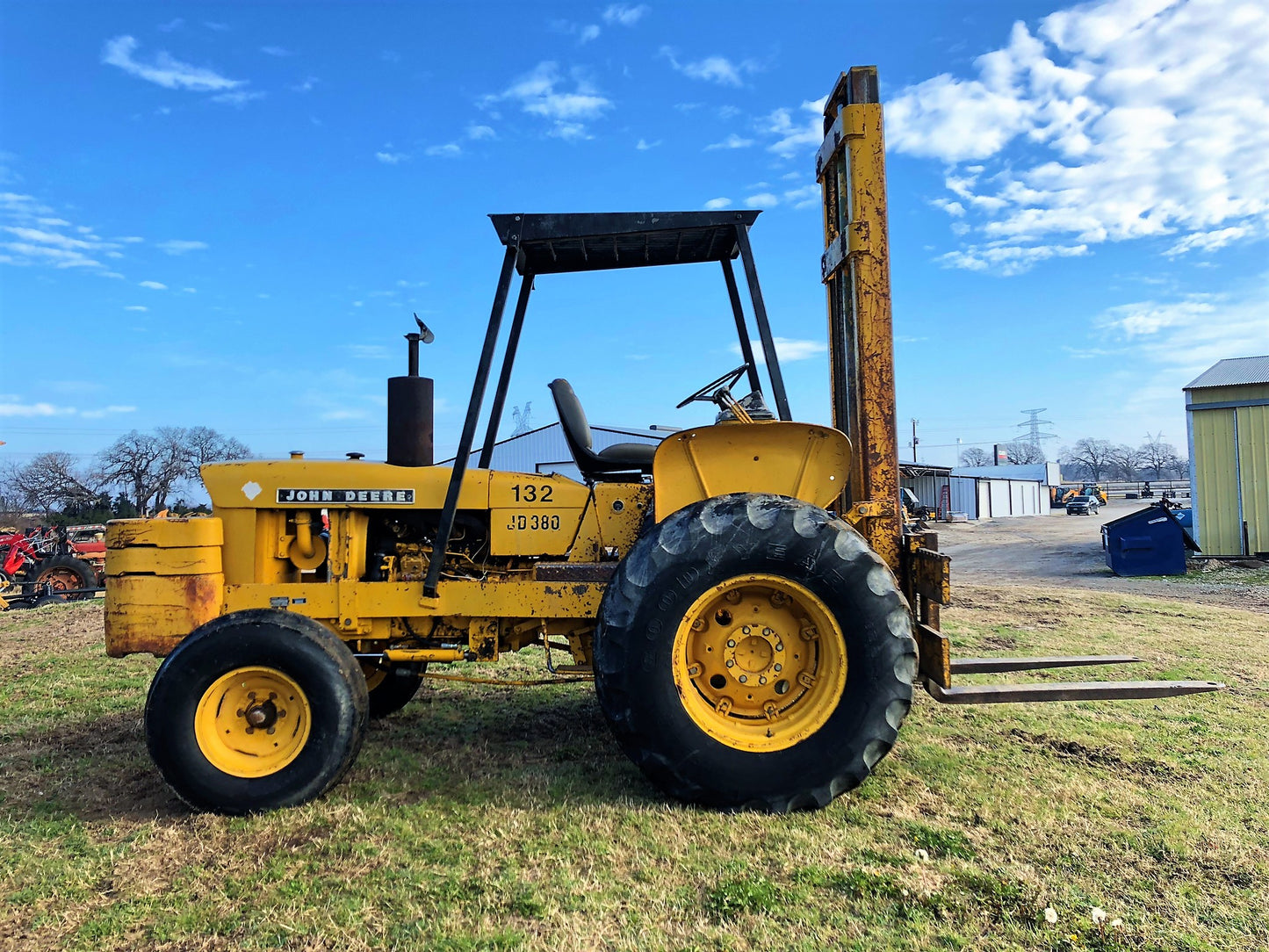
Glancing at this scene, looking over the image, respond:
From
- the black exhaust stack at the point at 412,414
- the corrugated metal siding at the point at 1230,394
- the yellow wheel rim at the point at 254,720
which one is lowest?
the yellow wheel rim at the point at 254,720

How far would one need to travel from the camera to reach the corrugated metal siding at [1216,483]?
16000mm

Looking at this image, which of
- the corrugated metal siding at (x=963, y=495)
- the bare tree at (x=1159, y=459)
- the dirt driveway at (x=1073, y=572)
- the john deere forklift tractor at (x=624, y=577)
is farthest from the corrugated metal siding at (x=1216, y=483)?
the bare tree at (x=1159, y=459)

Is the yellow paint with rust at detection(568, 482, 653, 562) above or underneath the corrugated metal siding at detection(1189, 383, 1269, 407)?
underneath

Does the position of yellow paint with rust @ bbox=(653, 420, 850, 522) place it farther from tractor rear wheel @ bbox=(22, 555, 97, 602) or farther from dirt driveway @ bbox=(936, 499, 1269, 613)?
tractor rear wheel @ bbox=(22, 555, 97, 602)

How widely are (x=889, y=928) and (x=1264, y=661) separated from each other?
610 cm

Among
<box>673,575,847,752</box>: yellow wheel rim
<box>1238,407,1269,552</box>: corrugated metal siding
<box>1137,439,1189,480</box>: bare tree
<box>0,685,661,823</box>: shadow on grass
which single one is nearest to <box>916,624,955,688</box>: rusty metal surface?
<box>673,575,847,752</box>: yellow wheel rim

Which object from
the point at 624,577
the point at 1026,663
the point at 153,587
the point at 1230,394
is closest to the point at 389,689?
the point at 153,587

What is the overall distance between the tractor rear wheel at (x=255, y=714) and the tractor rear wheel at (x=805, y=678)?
1.27 meters

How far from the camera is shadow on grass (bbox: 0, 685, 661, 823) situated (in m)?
3.72

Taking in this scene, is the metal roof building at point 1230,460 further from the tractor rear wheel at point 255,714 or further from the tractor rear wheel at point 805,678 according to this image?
the tractor rear wheel at point 255,714

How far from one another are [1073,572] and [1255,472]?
3.99 metres

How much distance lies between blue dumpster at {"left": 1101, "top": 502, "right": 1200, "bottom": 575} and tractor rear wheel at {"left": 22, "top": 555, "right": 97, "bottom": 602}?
62.3 ft

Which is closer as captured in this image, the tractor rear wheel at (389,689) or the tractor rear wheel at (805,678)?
the tractor rear wheel at (805,678)

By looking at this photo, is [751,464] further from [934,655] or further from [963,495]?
[963,495]
